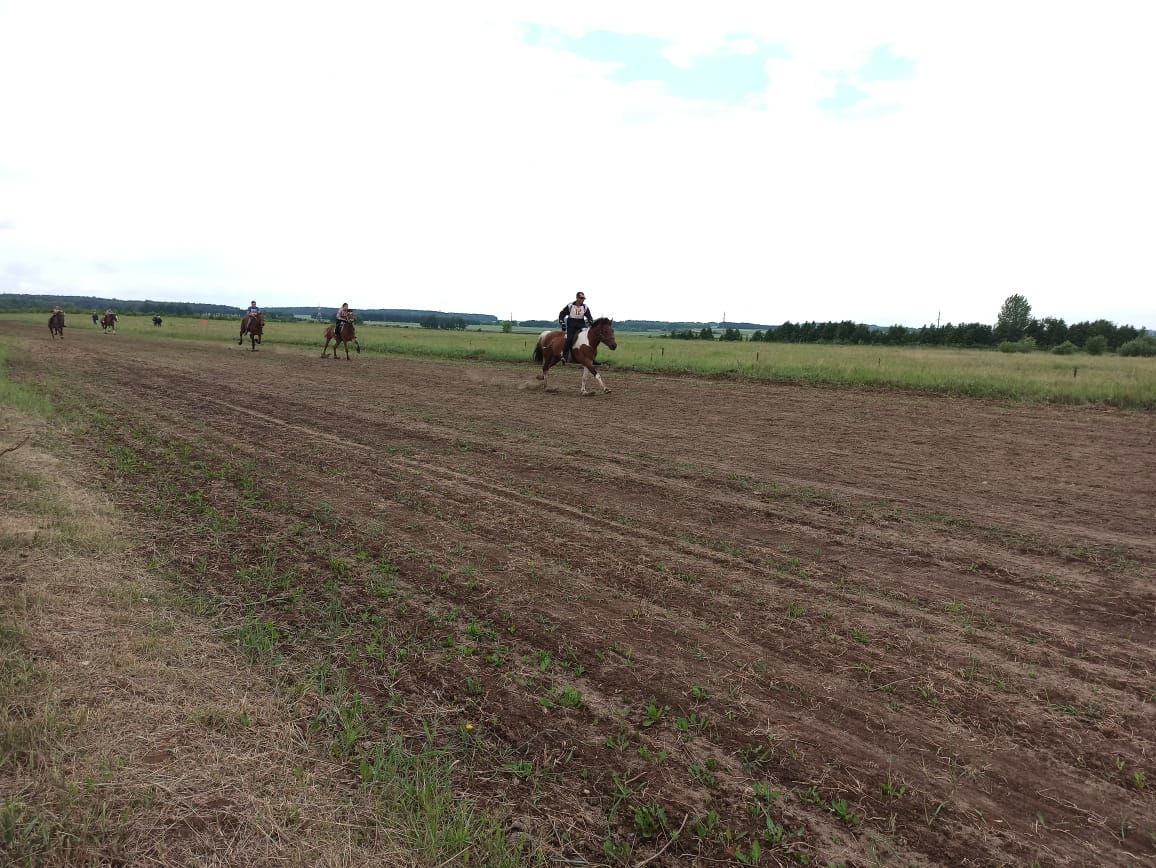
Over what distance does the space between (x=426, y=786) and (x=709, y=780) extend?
1288 mm

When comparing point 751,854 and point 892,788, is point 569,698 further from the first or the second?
point 892,788

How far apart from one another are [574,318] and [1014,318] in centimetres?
9322

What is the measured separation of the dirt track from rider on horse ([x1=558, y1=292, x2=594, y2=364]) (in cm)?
786

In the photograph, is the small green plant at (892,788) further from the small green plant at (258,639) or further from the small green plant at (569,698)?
the small green plant at (258,639)

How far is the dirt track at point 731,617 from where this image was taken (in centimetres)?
290

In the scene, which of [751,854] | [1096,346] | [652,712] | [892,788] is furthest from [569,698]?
[1096,346]

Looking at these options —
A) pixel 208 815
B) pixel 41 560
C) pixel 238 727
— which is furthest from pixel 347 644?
pixel 41 560

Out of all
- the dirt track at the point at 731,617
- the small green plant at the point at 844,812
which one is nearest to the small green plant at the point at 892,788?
the dirt track at the point at 731,617

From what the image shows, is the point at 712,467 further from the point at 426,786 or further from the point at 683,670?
the point at 426,786

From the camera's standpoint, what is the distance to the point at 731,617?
4.62 metres

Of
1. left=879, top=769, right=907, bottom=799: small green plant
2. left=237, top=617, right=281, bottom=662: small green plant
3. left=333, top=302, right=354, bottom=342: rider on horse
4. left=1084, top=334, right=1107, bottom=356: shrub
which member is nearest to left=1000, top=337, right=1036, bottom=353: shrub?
left=1084, top=334, right=1107, bottom=356: shrub

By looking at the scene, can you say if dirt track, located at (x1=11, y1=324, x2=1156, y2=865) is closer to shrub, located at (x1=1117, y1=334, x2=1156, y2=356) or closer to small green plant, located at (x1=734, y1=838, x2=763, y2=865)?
small green plant, located at (x1=734, y1=838, x2=763, y2=865)

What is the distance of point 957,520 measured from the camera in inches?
278

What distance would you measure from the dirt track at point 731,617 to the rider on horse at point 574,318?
7.86 metres
